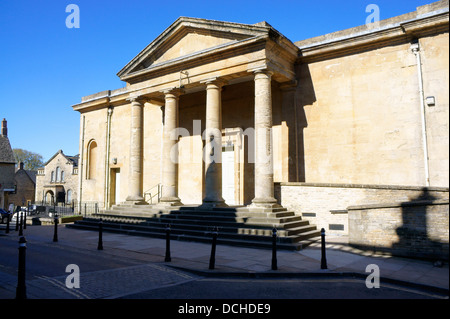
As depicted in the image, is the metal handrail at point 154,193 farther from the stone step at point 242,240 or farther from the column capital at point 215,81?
the column capital at point 215,81

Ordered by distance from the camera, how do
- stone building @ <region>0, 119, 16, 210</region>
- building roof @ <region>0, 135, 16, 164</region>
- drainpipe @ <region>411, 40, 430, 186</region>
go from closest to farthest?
1. drainpipe @ <region>411, 40, 430, 186</region>
2. stone building @ <region>0, 119, 16, 210</region>
3. building roof @ <region>0, 135, 16, 164</region>

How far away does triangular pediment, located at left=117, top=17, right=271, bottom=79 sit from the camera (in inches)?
556

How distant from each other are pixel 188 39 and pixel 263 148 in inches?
281

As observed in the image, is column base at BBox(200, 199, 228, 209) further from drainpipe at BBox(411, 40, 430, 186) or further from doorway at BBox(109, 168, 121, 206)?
doorway at BBox(109, 168, 121, 206)

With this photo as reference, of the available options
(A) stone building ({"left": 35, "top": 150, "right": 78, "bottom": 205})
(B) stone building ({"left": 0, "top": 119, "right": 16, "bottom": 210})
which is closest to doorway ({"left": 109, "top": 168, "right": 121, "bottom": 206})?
(B) stone building ({"left": 0, "top": 119, "right": 16, "bottom": 210})

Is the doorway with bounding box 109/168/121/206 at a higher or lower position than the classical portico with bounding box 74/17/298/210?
lower

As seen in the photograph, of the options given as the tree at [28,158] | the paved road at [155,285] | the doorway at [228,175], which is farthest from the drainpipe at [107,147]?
the tree at [28,158]

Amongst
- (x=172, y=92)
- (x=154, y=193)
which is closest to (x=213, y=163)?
(x=172, y=92)

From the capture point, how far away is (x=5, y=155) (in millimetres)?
43219

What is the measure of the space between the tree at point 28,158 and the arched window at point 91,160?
54191 mm

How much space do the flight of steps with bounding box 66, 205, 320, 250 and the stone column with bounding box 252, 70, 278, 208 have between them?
0.62 metres

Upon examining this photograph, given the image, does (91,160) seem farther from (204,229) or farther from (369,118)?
(369,118)

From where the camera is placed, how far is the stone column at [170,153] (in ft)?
53.2

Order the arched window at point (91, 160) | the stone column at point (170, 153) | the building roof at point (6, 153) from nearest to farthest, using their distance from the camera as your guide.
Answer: the stone column at point (170, 153) < the arched window at point (91, 160) < the building roof at point (6, 153)
